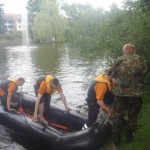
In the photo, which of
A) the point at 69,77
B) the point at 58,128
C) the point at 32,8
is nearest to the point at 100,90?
the point at 58,128

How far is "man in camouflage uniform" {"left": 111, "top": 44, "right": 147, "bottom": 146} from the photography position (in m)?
6.02

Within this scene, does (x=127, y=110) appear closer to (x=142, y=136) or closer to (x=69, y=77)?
(x=142, y=136)

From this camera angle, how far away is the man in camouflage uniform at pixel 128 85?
19.7 ft

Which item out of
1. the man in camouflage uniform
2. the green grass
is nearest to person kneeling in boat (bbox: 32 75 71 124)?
the man in camouflage uniform

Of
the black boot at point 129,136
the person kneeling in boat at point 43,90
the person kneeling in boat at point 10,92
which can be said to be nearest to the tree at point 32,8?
the person kneeling in boat at point 10,92

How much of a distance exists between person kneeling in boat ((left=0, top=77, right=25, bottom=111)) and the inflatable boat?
0.63 ft

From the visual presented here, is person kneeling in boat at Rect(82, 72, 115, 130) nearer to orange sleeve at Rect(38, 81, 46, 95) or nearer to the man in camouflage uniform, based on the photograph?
the man in camouflage uniform

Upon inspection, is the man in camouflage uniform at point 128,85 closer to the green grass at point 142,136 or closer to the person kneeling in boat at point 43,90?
the green grass at point 142,136

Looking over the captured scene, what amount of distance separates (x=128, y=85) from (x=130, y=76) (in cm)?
16

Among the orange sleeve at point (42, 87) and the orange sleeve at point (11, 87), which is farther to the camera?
the orange sleeve at point (11, 87)

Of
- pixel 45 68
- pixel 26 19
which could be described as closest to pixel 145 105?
pixel 45 68

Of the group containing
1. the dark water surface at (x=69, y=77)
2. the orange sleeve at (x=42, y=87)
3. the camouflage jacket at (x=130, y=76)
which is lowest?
the dark water surface at (x=69, y=77)

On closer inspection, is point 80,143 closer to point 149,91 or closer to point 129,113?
point 129,113

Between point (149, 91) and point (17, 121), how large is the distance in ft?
11.4
